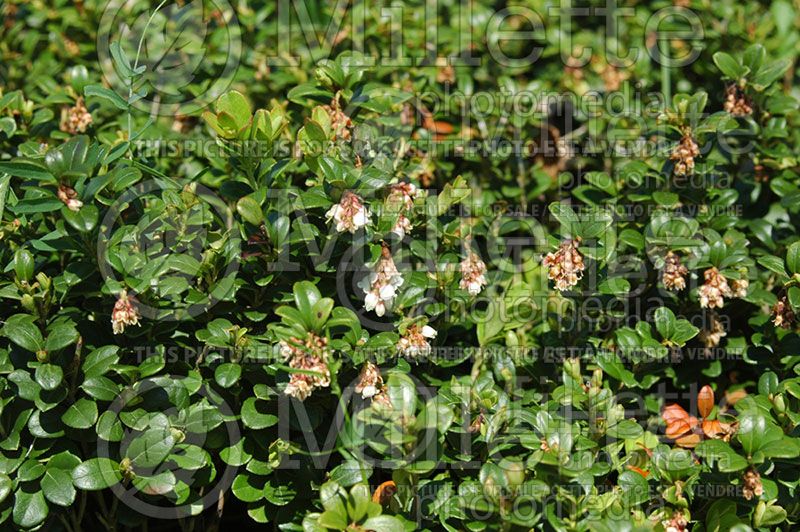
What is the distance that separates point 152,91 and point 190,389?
1.27m

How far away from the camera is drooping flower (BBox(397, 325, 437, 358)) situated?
1.68 metres

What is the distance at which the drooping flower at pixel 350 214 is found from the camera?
162 cm

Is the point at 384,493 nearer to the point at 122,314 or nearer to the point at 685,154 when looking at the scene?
the point at 122,314

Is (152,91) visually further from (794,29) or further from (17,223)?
(794,29)

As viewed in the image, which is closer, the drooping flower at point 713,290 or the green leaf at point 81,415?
the green leaf at point 81,415

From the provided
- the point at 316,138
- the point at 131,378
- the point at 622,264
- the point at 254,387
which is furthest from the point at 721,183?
the point at 131,378

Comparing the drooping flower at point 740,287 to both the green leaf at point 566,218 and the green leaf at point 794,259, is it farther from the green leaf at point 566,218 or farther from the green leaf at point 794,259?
the green leaf at point 566,218

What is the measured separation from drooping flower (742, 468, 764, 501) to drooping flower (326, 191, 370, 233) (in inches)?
34.6

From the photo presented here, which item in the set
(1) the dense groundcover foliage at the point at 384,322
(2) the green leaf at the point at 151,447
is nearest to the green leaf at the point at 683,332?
(1) the dense groundcover foliage at the point at 384,322

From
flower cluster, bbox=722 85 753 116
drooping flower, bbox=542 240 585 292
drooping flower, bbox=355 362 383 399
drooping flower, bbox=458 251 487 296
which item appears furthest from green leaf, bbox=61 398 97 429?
flower cluster, bbox=722 85 753 116

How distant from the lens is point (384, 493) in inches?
65.7

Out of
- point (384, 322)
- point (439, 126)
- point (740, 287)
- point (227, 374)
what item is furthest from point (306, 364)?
point (439, 126)

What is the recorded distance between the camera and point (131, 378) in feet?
5.44

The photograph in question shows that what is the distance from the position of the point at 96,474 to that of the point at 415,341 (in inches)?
25.6
